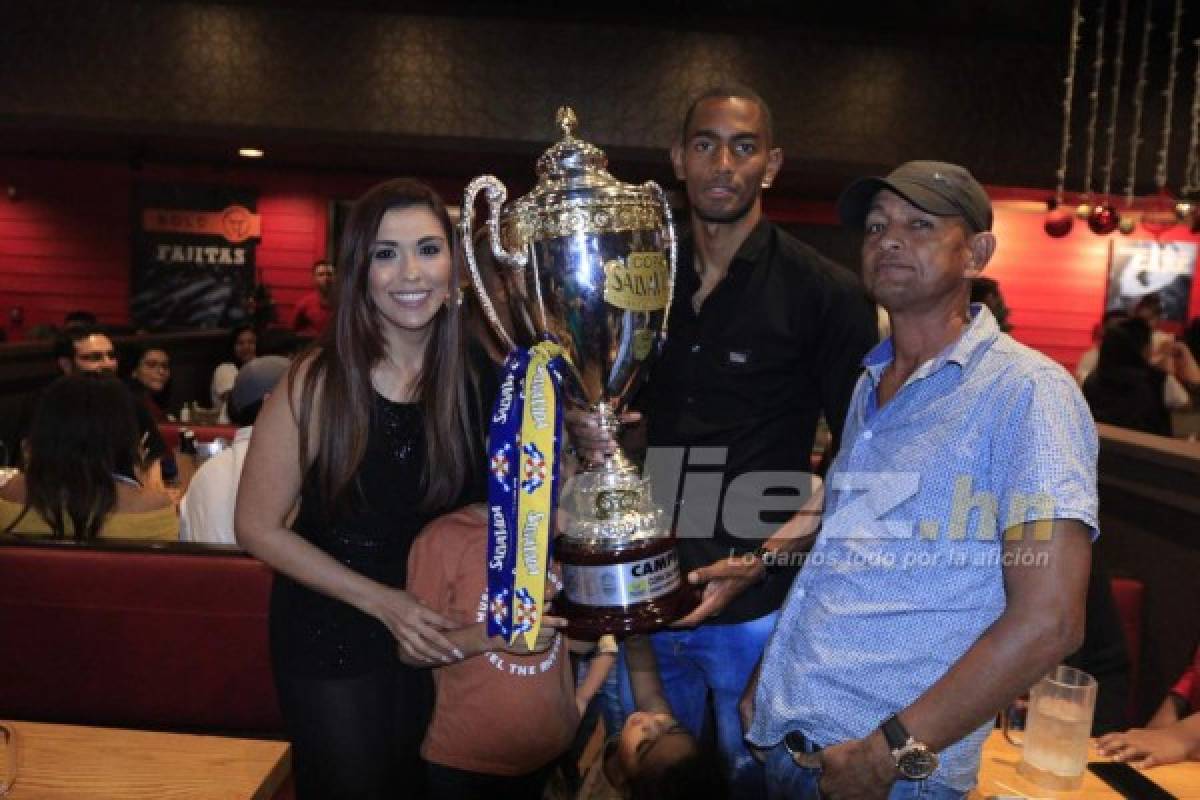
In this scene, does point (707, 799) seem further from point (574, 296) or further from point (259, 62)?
point (259, 62)

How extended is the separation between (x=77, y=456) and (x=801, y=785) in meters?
2.04

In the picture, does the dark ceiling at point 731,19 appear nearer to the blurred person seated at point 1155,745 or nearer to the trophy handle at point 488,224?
the trophy handle at point 488,224

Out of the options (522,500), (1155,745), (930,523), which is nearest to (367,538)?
(522,500)

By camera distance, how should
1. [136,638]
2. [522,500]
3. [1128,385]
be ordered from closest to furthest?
[522,500] → [136,638] → [1128,385]

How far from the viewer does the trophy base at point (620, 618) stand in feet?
4.45

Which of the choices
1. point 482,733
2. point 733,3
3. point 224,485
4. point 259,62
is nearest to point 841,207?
point 482,733

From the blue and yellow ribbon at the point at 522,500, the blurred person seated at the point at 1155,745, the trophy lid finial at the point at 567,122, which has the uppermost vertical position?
the trophy lid finial at the point at 567,122

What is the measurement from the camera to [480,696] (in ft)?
4.64

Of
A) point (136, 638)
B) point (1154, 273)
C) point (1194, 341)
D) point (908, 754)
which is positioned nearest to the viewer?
point (908, 754)

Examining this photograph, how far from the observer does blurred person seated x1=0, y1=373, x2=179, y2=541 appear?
8.21 feet

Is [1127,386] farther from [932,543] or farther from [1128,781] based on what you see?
[932,543]

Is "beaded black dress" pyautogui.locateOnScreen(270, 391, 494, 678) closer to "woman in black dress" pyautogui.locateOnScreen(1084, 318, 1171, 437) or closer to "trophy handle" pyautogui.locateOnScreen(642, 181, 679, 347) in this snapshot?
"trophy handle" pyautogui.locateOnScreen(642, 181, 679, 347)

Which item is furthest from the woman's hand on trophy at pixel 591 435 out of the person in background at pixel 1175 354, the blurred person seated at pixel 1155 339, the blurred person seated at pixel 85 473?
the person in background at pixel 1175 354

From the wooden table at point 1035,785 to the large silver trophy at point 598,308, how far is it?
0.57 meters
